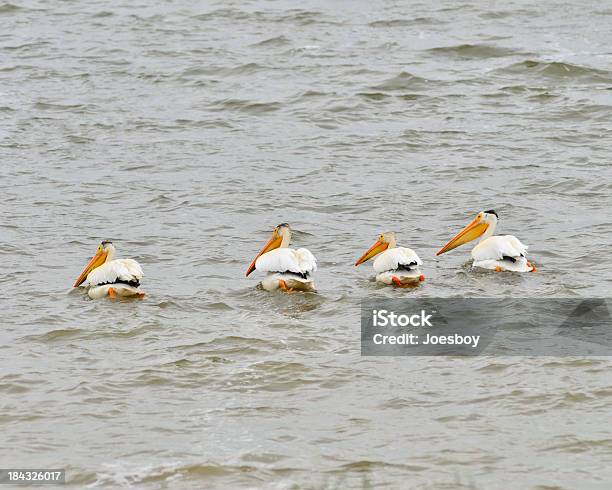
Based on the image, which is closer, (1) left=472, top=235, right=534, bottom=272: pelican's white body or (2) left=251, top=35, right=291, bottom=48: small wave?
(1) left=472, top=235, right=534, bottom=272: pelican's white body

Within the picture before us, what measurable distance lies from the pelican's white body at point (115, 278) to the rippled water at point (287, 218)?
0.57 feet

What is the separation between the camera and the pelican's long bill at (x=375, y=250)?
11.6m

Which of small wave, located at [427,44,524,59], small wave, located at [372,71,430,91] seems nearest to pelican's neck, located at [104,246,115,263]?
small wave, located at [372,71,430,91]

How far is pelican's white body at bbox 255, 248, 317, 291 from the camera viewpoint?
1082 cm

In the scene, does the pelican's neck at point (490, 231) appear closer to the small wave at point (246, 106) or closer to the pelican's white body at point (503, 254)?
the pelican's white body at point (503, 254)

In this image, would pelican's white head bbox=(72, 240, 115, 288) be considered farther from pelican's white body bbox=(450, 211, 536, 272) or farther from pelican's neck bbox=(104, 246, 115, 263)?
pelican's white body bbox=(450, 211, 536, 272)

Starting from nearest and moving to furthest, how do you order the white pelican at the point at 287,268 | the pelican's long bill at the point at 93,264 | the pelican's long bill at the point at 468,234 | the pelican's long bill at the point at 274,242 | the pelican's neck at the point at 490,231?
the white pelican at the point at 287,268
the pelican's long bill at the point at 93,264
the pelican's long bill at the point at 274,242
the pelican's long bill at the point at 468,234
the pelican's neck at the point at 490,231

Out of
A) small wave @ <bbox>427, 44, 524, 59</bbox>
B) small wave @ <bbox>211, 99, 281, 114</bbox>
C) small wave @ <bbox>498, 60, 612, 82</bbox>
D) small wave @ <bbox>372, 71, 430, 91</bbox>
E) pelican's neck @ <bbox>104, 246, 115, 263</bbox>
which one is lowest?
pelican's neck @ <bbox>104, 246, 115, 263</bbox>

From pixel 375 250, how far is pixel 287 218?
6.42 feet

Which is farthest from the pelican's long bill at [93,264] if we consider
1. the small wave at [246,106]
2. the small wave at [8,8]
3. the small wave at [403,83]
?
the small wave at [8,8]

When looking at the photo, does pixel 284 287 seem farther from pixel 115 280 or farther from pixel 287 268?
pixel 115 280

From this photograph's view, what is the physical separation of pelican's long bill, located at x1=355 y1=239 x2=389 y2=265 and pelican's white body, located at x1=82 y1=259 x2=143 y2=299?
86.4 inches

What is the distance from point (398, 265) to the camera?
1093 centimetres

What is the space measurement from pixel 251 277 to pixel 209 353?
7.90 ft
